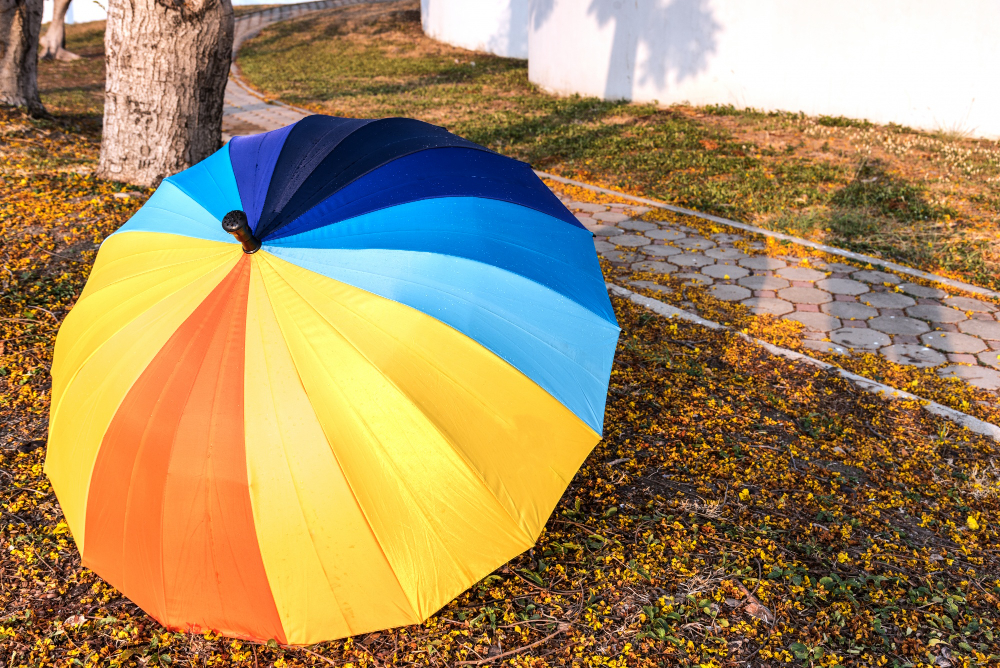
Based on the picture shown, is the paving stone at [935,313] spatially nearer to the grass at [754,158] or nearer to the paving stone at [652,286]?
the grass at [754,158]

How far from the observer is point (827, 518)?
3230 mm

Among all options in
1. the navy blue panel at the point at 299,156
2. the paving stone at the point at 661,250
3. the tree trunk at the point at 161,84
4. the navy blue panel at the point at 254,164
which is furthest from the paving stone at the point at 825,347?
the tree trunk at the point at 161,84

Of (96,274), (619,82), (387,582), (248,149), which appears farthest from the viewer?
(619,82)

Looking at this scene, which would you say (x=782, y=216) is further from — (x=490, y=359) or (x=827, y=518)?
(x=490, y=359)

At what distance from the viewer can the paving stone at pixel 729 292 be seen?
17.8 ft

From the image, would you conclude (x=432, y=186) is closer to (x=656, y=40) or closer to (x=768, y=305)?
(x=768, y=305)

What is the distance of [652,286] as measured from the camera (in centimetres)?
560

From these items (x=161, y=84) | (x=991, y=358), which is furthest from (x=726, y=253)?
(x=161, y=84)

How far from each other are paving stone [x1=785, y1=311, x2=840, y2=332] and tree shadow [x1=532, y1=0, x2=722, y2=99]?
6.91 m

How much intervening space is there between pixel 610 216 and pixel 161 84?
157 inches

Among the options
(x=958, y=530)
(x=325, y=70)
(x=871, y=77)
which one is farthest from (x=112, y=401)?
(x=325, y=70)

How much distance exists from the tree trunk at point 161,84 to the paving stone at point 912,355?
17.4 ft

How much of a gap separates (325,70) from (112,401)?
640 inches

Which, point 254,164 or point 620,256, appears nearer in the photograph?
point 254,164
